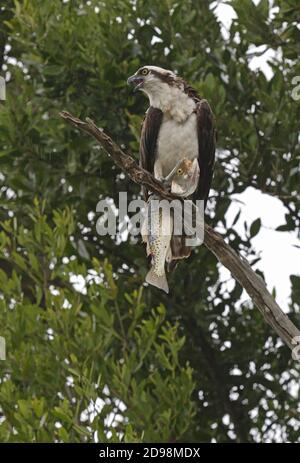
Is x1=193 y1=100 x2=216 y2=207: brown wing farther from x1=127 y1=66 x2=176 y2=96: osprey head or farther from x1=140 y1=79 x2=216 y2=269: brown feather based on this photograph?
x1=127 y1=66 x2=176 y2=96: osprey head

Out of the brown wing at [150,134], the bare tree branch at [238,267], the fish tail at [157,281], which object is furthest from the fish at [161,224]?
the bare tree branch at [238,267]

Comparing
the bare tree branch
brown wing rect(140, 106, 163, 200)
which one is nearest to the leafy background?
brown wing rect(140, 106, 163, 200)

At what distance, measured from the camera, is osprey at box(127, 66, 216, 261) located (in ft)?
25.5

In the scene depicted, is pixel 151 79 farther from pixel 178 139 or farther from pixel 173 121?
pixel 178 139

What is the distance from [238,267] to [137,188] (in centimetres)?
387

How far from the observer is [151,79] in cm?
780

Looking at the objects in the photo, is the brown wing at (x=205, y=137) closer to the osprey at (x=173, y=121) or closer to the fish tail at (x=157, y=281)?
the osprey at (x=173, y=121)

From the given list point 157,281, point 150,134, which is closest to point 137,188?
point 150,134

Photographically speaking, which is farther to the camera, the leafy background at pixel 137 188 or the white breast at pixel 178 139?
the leafy background at pixel 137 188

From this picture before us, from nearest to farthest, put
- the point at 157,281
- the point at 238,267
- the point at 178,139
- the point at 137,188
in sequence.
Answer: the point at 238,267 → the point at 157,281 → the point at 178,139 → the point at 137,188

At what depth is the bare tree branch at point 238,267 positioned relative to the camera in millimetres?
6156

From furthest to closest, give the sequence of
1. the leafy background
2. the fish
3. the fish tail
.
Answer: the leafy background < the fish < the fish tail

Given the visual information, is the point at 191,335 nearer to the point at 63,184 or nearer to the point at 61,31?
the point at 63,184

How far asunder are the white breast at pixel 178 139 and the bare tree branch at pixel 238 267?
4.48ft
